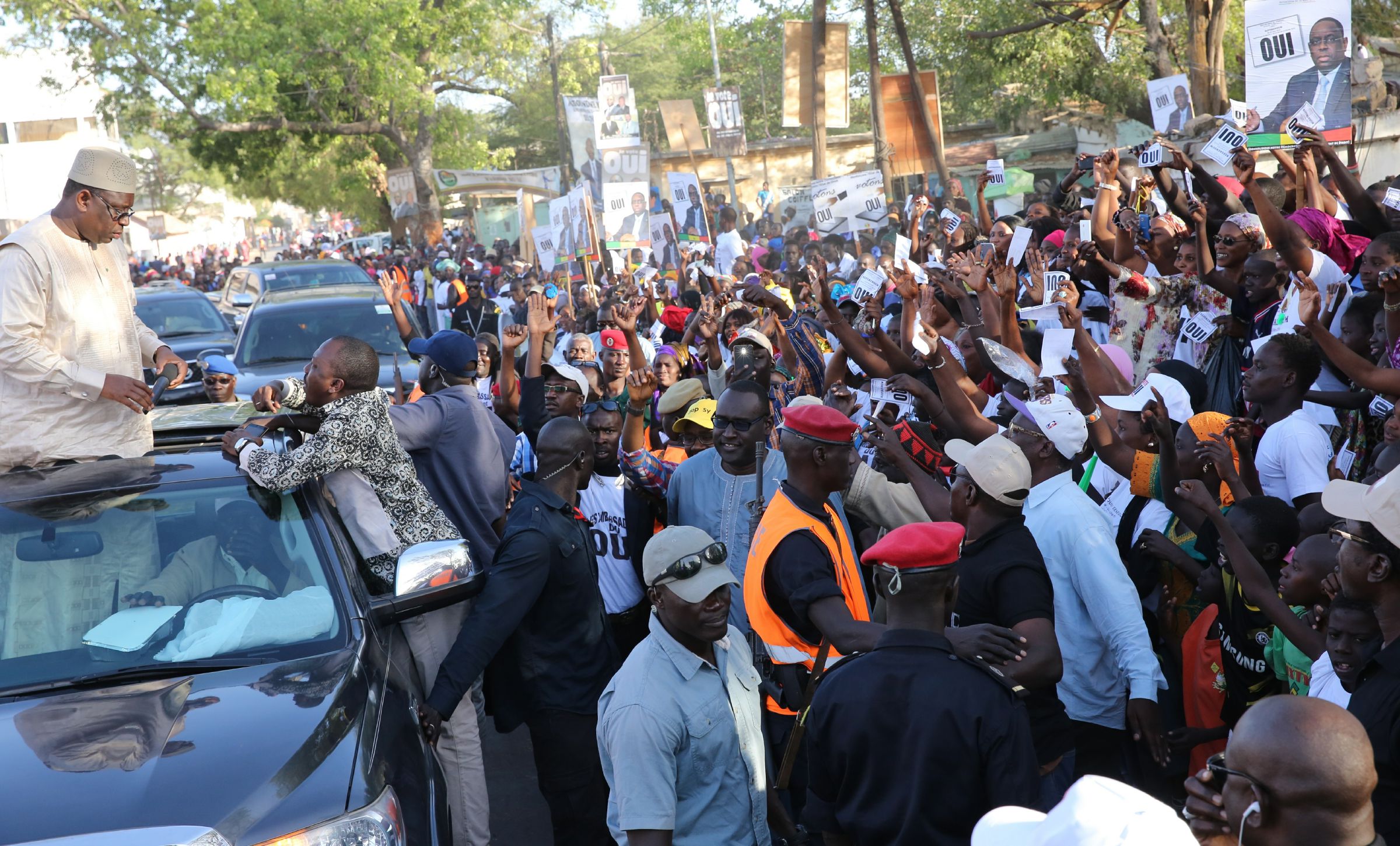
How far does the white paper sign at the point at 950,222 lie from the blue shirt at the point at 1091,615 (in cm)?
503

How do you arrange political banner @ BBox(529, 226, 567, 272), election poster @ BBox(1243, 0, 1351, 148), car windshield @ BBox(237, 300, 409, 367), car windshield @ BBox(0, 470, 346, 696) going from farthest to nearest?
political banner @ BBox(529, 226, 567, 272) → car windshield @ BBox(237, 300, 409, 367) → election poster @ BBox(1243, 0, 1351, 148) → car windshield @ BBox(0, 470, 346, 696)

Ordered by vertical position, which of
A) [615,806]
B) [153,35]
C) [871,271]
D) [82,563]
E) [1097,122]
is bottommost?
[615,806]

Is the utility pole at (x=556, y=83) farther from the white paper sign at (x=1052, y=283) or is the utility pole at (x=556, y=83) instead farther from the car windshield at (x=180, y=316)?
the white paper sign at (x=1052, y=283)

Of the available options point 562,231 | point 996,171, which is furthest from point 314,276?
point 996,171

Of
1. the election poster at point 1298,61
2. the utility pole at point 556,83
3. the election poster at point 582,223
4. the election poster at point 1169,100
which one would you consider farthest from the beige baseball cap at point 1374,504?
the utility pole at point 556,83

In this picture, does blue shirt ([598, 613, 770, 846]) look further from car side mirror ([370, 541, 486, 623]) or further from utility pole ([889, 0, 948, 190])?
utility pole ([889, 0, 948, 190])

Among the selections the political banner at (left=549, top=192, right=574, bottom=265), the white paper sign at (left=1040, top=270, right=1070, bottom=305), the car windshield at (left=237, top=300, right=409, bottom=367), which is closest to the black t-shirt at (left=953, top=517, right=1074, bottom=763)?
the white paper sign at (left=1040, top=270, right=1070, bottom=305)

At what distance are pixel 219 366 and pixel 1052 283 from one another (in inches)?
187

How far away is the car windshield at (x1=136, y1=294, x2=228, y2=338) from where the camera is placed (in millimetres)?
14211

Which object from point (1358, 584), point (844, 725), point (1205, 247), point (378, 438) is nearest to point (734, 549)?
point (378, 438)

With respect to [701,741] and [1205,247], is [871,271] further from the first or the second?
[701,741]

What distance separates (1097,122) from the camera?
81.1 feet

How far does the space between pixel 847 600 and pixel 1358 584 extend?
137 centimetres

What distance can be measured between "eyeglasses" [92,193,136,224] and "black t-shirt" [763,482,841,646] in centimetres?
268
